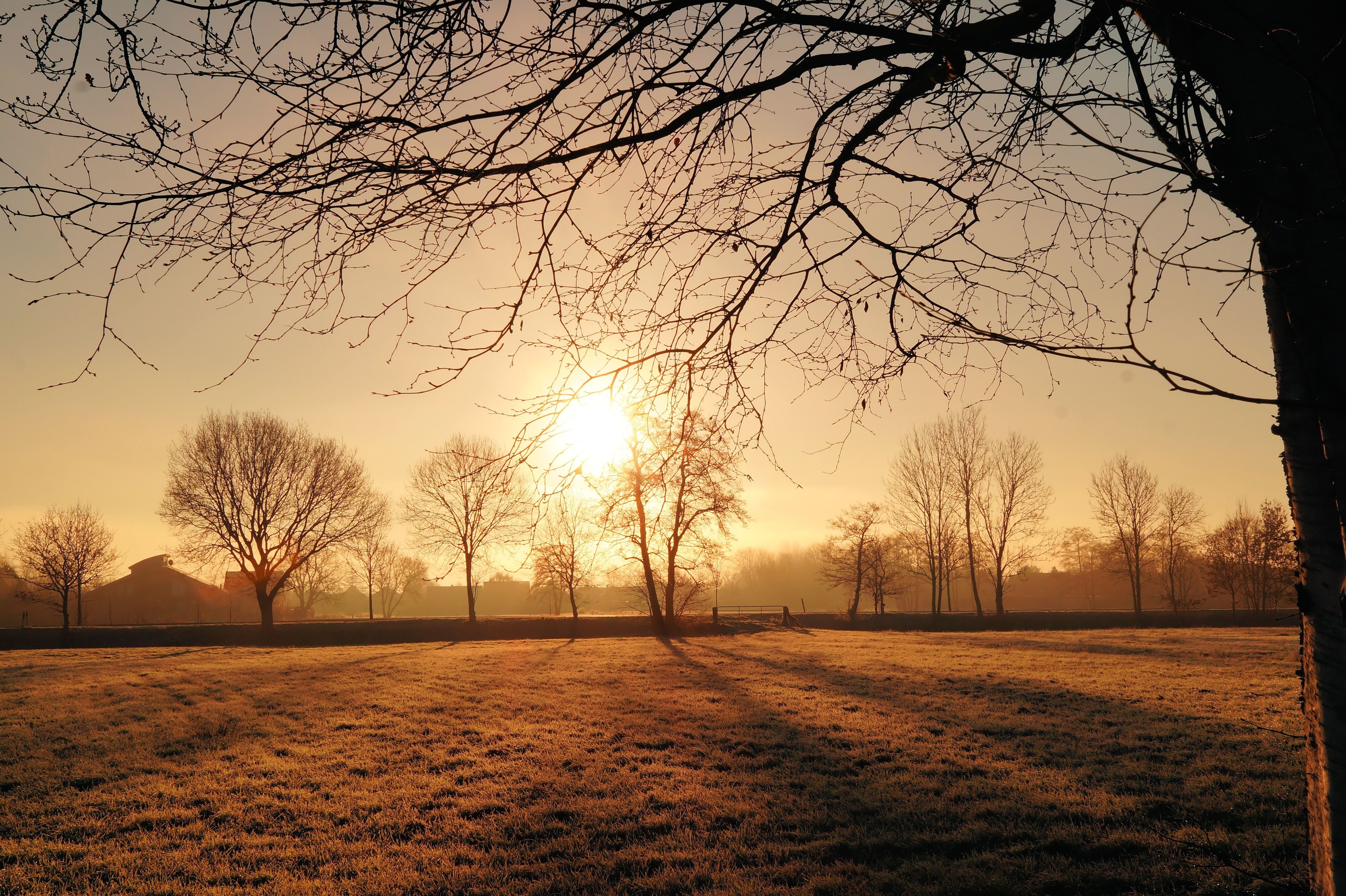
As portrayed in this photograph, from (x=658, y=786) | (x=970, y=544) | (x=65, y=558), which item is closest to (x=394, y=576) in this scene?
(x=65, y=558)

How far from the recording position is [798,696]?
12.5 meters

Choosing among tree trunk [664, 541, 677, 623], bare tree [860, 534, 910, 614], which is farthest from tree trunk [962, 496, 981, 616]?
tree trunk [664, 541, 677, 623]

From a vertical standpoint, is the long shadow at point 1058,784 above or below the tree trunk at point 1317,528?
below

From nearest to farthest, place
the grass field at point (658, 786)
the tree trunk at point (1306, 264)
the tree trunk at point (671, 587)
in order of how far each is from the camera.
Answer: the tree trunk at point (1306, 264), the grass field at point (658, 786), the tree trunk at point (671, 587)

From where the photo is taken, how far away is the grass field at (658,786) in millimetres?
5043

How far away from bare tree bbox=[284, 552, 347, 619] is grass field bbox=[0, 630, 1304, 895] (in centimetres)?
3601

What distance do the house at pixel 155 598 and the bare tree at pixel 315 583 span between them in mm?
7219

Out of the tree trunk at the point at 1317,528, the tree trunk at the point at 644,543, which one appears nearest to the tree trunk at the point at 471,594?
the tree trunk at the point at 644,543

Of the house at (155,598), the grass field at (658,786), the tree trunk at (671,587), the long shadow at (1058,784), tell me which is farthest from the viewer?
the house at (155,598)

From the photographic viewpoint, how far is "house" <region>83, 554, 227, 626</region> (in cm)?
6169

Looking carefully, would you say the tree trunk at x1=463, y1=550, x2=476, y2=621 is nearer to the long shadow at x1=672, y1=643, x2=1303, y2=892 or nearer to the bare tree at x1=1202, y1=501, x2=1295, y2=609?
the long shadow at x1=672, y1=643, x2=1303, y2=892

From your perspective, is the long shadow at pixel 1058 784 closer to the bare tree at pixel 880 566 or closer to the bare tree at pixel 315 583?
the bare tree at pixel 880 566

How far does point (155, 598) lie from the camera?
209 ft

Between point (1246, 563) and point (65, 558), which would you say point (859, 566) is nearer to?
point (1246, 563)
